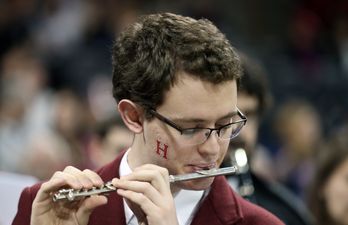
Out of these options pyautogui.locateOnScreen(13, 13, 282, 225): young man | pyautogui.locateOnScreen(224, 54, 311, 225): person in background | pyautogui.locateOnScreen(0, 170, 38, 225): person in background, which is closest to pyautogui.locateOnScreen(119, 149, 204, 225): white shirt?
pyautogui.locateOnScreen(13, 13, 282, 225): young man

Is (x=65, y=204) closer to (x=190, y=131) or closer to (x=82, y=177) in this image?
(x=82, y=177)

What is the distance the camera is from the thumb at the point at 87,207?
3.19 metres

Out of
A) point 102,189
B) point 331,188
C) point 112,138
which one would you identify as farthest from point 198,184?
point 112,138

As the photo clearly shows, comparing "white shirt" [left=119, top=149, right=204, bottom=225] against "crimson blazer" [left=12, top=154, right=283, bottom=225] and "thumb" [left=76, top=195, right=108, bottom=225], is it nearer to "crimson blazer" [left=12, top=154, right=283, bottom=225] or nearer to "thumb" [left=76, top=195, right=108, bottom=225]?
"crimson blazer" [left=12, top=154, right=283, bottom=225]

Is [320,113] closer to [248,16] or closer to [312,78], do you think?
[312,78]

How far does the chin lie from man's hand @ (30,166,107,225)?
249 mm

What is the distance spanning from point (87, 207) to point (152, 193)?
0.81 feet

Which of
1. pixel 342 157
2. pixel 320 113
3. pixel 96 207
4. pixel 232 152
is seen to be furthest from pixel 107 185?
pixel 320 113

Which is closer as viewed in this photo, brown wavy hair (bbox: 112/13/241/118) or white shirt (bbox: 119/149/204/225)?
brown wavy hair (bbox: 112/13/241/118)

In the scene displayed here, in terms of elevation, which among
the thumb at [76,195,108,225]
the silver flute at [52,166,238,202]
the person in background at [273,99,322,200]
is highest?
the silver flute at [52,166,238,202]

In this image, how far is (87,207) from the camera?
10.5 feet

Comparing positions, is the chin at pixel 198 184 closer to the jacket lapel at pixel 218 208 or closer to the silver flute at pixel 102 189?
the silver flute at pixel 102 189

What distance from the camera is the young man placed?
3121 millimetres

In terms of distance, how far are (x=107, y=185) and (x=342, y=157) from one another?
2323mm
